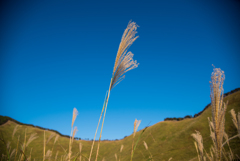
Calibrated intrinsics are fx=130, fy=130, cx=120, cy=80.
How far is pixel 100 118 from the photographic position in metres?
1.75

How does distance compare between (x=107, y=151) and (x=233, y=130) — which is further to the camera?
(x=107, y=151)

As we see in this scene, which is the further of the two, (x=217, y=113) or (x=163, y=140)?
(x=163, y=140)

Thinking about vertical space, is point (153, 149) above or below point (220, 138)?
below

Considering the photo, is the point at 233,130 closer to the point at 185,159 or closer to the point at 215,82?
the point at 185,159

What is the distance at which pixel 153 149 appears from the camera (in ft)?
78.2

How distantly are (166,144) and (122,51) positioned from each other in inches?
1029

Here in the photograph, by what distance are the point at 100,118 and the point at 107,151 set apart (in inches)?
1484

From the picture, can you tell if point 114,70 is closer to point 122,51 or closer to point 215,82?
point 122,51

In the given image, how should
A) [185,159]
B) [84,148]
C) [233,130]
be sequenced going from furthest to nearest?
[84,148]
[233,130]
[185,159]

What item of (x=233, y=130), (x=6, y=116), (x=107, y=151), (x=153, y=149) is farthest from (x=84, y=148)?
(x=233, y=130)

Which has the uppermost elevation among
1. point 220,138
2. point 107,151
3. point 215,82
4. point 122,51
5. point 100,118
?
point 122,51

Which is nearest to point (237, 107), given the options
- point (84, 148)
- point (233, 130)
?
Answer: point (233, 130)

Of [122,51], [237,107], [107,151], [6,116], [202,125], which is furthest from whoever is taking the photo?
[6,116]

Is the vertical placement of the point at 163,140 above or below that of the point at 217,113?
below
